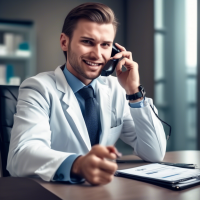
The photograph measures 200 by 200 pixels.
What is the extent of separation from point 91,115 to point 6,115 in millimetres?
433

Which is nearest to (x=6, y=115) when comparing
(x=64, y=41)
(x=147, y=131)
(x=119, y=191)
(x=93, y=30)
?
(x=64, y=41)

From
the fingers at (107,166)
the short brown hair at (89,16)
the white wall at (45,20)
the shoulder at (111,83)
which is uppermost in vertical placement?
the white wall at (45,20)

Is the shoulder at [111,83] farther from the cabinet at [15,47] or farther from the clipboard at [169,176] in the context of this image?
the cabinet at [15,47]

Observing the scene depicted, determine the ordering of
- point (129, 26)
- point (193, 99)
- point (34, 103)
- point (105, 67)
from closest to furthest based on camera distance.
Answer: point (34, 103), point (105, 67), point (193, 99), point (129, 26)

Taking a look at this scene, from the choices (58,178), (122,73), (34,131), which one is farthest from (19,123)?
(122,73)

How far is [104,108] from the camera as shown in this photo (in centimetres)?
152

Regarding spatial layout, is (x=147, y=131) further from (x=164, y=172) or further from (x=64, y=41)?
(x=64, y=41)

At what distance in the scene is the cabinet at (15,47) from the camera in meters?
4.25

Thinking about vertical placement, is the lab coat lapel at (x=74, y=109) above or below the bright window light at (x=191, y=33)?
below

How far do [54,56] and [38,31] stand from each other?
0.47 m

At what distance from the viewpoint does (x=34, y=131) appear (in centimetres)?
111

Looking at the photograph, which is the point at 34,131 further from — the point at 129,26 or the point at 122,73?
the point at 129,26

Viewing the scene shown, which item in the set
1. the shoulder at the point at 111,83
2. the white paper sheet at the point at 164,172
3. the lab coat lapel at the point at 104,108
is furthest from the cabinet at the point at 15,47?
the white paper sheet at the point at 164,172

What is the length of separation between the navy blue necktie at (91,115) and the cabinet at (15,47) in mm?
3060
